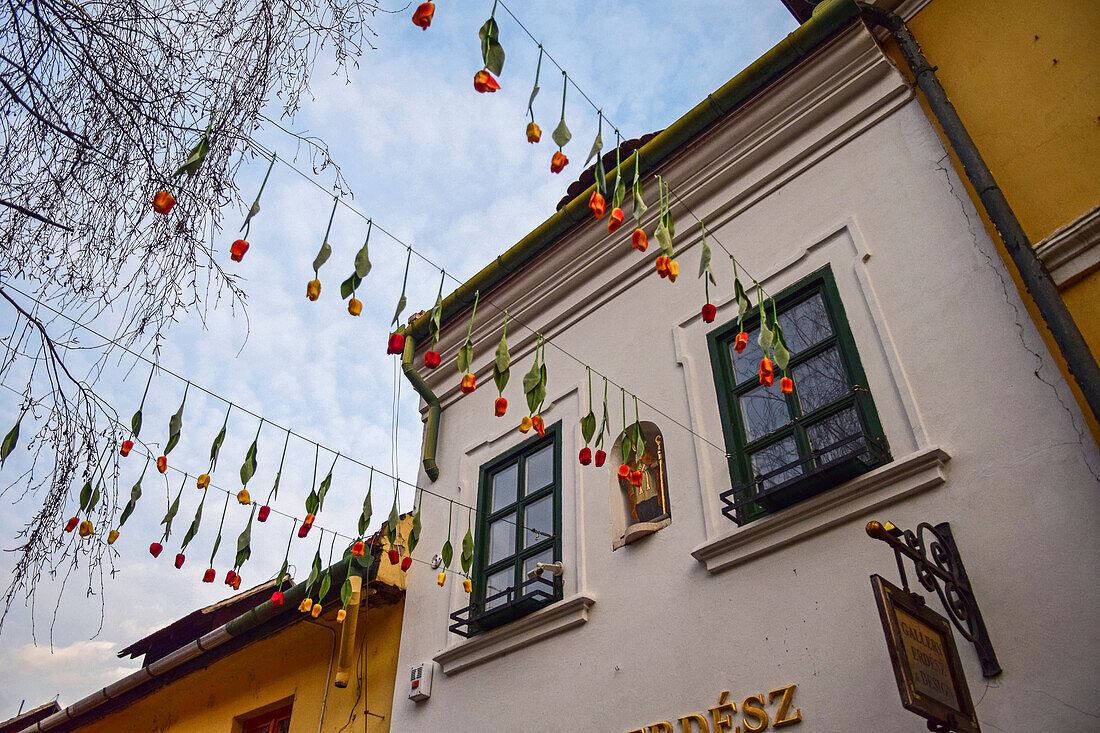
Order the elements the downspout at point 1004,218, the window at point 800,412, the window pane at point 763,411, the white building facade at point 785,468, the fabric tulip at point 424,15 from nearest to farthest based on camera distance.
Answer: the fabric tulip at point 424,15
the downspout at point 1004,218
the white building facade at point 785,468
the window at point 800,412
the window pane at point 763,411

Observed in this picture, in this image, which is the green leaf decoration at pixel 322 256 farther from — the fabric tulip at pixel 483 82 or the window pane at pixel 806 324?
the window pane at pixel 806 324

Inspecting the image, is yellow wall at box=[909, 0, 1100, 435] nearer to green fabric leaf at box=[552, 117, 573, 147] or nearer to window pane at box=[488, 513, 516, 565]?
green fabric leaf at box=[552, 117, 573, 147]

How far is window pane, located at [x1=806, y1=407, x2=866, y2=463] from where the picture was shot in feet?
16.1

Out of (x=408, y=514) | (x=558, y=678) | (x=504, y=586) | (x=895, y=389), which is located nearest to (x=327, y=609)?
(x=408, y=514)

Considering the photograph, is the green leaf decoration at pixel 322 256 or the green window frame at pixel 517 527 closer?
the green leaf decoration at pixel 322 256

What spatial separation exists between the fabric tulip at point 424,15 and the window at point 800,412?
2.99 meters

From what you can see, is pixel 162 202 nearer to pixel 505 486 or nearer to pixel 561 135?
pixel 561 135

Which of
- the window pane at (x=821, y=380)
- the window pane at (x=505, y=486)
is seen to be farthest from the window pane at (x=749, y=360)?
the window pane at (x=505, y=486)

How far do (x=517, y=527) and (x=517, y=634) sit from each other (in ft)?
3.07

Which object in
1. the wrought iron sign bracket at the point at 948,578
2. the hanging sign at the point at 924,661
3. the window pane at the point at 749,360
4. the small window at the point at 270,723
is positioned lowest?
the hanging sign at the point at 924,661

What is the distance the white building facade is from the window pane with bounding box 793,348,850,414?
2 centimetres

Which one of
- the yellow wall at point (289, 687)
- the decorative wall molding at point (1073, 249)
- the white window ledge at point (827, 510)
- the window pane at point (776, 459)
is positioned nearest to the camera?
the decorative wall molding at point (1073, 249)

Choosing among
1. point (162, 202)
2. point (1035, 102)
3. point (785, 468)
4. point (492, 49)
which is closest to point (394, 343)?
point (162, 202)

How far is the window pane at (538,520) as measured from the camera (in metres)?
6.60
